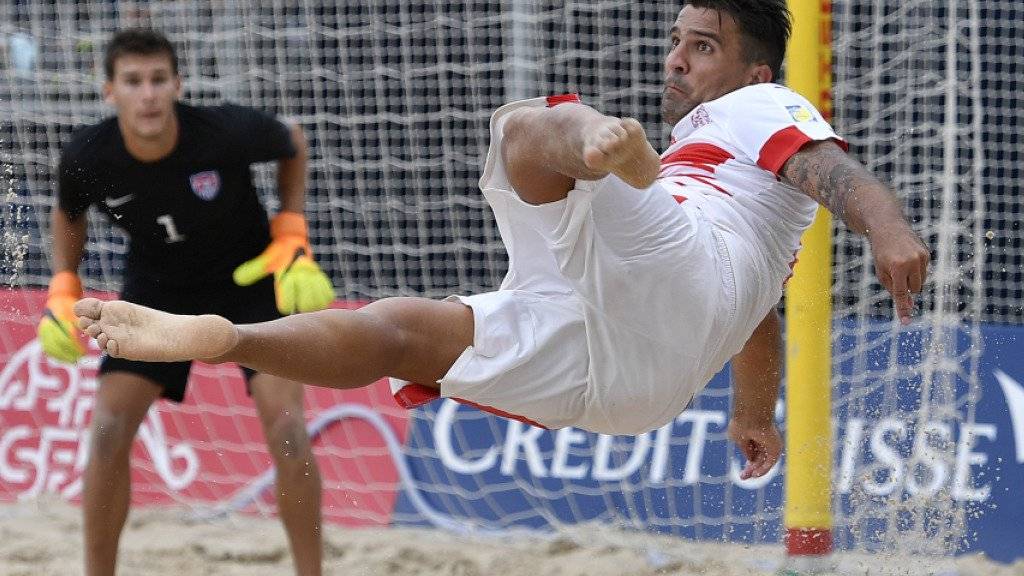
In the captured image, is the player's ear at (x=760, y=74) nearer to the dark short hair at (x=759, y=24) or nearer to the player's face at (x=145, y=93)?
the dark short hair at (x=759, y=24)

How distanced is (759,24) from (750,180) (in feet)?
1.45

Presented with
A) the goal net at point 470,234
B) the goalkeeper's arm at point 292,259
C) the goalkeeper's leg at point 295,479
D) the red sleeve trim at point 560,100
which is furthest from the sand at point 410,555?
the red sleeve trim at point 560,100

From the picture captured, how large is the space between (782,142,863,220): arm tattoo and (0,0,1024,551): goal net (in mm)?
2119

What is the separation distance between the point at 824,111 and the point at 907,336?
1.06 metres

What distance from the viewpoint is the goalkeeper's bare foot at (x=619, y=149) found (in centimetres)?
244

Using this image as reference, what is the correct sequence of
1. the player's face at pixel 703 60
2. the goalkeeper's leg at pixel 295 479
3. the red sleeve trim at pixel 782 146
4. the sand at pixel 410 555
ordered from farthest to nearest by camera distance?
the sand at pixel 410 555 → the goalkeeper's leg at pixel 295 479 → the player's face at pixel 703 60 → the red sleeve trim at pixel 782 146

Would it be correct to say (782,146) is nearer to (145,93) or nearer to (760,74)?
(760,74)

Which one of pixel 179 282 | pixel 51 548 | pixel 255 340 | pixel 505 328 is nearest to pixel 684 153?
pixel 505 328

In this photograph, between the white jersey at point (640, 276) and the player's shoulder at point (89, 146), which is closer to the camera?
the white jersey at point (640, 276)

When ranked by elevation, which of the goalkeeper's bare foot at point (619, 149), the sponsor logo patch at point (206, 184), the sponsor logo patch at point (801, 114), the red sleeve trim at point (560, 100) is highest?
the red sleeve trim at point (560, 100)

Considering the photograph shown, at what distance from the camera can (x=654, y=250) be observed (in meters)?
2.77

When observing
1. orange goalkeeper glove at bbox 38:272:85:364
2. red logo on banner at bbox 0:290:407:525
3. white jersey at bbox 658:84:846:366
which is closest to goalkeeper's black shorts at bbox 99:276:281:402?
orange goalkeeper glove at bbox 38:272:85:364

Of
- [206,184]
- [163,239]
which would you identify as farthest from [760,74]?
[163,239]

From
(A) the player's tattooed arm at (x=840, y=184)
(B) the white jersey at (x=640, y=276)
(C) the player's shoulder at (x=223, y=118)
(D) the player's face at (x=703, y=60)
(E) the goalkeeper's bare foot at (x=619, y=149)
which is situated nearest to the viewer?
(E) the goalkeeper's bare foot at (x=619, y=149)
